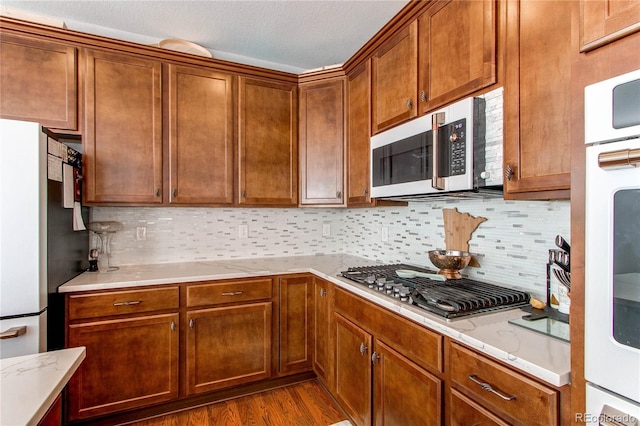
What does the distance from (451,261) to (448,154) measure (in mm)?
610

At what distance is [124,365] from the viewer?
1.93 meters

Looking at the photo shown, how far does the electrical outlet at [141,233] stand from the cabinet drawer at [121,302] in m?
0.63

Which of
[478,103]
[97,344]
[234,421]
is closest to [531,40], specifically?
[478,103]

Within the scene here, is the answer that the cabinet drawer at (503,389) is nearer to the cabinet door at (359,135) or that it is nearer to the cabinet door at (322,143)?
the cabinet door at (359,135)

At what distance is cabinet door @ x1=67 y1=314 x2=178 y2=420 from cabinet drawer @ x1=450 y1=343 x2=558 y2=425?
169 centimetres

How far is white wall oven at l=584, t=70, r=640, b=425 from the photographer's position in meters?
0.67

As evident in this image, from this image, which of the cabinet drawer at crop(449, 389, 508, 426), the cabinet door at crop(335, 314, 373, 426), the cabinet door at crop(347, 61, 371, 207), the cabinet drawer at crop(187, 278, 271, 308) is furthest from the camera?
the cabinet door at crop(347, 61, 371, 207)

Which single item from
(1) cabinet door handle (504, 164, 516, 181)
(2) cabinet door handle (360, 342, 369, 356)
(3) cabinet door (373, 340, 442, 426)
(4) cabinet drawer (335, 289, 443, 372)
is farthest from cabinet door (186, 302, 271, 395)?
(1) cabinet door handle (504, 164, 516, 181)

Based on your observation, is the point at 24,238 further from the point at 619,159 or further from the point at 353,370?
the point at 619,159

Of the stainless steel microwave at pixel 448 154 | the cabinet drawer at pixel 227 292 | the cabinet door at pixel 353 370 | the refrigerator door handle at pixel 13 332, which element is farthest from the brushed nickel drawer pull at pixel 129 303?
the stainless steel microwave at pixel 448 154

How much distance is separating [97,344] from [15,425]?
60.0 inches

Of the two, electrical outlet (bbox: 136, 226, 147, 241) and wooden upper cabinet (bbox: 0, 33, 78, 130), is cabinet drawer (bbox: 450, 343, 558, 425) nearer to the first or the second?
electrical outlet (bbox: 136, 226, 147, 241)

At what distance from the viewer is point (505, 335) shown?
3.54ft

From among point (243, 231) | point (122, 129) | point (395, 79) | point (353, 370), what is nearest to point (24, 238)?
point (122, 129)
